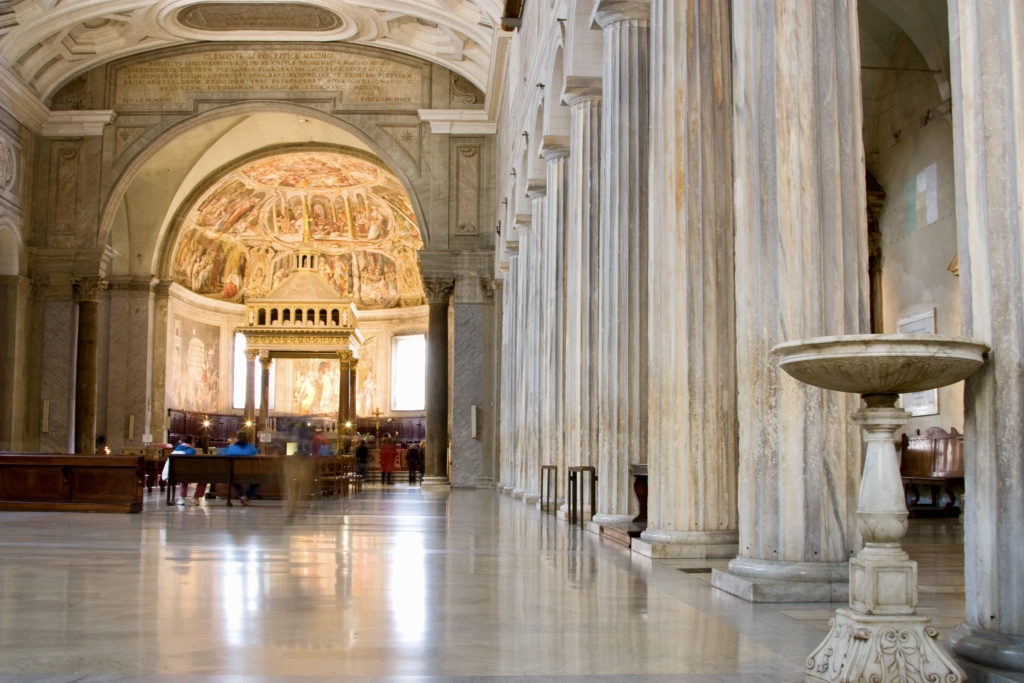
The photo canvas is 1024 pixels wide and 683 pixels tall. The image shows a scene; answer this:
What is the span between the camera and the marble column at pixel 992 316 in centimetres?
341

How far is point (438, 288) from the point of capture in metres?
25.9

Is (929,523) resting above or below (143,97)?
below

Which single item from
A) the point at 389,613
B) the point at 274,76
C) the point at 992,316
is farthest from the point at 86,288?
the point at 992,316

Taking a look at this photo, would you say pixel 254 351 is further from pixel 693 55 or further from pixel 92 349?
pixel 693 55

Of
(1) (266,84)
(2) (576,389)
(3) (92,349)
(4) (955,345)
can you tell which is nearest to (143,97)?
(1) (266,84)

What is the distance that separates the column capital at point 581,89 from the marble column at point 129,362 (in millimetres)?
20547

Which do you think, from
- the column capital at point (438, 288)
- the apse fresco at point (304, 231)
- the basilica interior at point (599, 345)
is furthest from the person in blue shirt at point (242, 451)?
the apse fresco at point (304, 231)

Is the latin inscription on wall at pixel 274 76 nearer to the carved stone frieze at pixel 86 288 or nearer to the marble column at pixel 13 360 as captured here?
the carved stone frieze at pixel 86 288

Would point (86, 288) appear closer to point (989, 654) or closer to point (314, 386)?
point (314, 386)

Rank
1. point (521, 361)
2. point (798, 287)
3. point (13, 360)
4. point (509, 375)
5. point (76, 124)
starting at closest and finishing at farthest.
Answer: point (798, 287), point (521, 361), point (509, 375), point (13, 360), point (76, 124)

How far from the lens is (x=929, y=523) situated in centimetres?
1142

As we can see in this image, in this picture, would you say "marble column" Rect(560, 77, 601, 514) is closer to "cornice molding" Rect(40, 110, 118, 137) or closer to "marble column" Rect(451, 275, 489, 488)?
"marble column" Rect(451, 275, 489, 488)

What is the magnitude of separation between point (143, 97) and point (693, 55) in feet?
74.4

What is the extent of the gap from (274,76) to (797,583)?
971 inches
